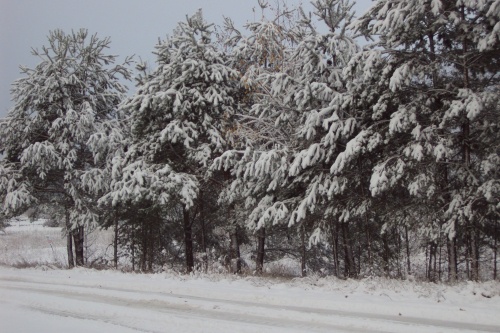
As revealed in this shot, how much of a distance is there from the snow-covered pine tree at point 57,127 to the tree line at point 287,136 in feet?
0.27

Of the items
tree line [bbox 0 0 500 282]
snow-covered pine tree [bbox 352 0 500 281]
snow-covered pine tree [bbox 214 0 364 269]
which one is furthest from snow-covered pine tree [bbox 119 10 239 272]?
snow-covered pine tree [bbox 352 0 500 281]

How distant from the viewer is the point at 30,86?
1797 centimetres

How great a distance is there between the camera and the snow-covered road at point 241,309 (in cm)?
620

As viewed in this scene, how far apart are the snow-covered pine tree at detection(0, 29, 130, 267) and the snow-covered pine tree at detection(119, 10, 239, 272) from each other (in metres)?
3.51

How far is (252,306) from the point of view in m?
7.62

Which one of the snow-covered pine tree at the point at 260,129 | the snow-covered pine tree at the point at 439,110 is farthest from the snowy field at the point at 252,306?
the snow-covered pine tree at the point at 260,129

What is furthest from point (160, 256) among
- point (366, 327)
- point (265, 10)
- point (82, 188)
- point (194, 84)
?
point (366, 327)

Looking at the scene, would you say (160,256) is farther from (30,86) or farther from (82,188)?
(30,86)

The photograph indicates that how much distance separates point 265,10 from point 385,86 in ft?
20.4

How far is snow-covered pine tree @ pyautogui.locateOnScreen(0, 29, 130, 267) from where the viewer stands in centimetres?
1723

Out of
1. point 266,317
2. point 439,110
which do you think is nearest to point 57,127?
point 266,317

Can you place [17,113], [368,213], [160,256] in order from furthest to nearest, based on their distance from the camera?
[160,256] → [17,113] → [368,213]

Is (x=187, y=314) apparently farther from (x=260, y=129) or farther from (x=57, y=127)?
(x=57, y=127)

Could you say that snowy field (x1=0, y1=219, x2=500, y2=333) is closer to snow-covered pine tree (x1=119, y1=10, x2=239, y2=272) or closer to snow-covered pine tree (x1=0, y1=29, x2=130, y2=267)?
snow-covered pine tree (x1=119, y1=10, x2=239, y2=272)
